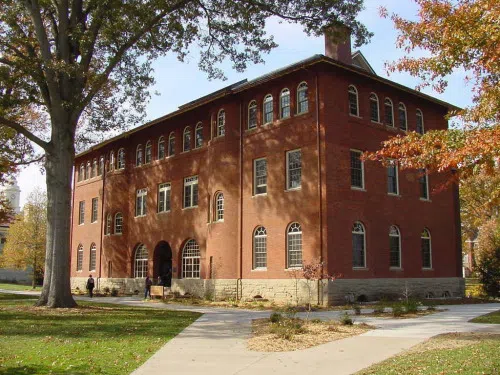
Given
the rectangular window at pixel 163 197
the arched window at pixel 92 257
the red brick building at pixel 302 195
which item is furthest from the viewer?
the arched window at pixel 92 257

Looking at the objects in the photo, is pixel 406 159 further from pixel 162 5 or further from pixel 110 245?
pixel 110 245

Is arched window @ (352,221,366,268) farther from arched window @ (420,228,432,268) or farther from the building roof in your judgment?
the building roof

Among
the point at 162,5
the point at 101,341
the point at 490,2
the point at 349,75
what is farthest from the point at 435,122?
the point at 101,341

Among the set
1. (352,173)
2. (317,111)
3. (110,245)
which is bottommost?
(110,245)

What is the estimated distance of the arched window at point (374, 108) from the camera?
88.1 feet

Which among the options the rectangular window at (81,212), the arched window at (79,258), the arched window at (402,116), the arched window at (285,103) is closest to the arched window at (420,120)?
the arched window at (402,116)

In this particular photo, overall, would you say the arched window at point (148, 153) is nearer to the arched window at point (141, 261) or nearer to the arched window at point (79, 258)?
the arched window at point (141, 261)

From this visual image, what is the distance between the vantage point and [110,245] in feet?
129

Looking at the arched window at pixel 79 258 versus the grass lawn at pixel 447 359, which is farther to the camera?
the arched window at pixel 79 258

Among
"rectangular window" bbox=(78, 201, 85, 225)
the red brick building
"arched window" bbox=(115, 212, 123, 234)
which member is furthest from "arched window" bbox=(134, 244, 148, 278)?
"rectangular window" bbox=(78, 201, 85, 225)

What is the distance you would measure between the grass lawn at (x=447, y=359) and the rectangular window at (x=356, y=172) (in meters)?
14.1

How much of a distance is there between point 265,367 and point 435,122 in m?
24.5

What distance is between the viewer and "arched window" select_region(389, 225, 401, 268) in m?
26.4

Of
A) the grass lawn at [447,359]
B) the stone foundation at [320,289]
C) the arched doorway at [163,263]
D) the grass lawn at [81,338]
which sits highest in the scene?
the arched doorway at [163,263]
